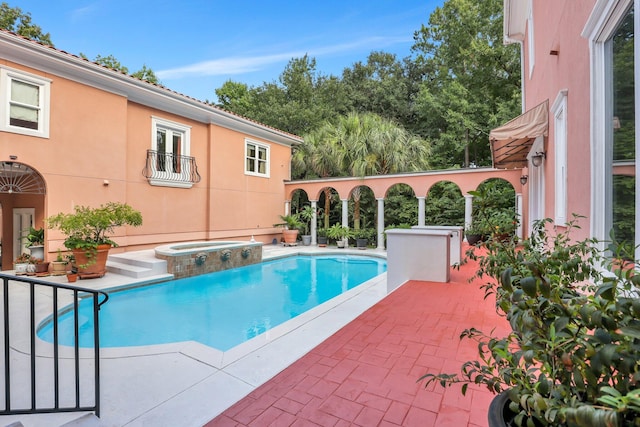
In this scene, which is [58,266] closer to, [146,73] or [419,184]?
[419,184]

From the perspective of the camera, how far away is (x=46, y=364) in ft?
12.2

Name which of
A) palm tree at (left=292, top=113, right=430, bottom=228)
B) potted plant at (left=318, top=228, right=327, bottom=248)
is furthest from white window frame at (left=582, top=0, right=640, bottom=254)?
potted plant at (left=318, top=228, right=327, bottom=248)

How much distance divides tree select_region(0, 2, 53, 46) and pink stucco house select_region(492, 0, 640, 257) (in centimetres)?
2393

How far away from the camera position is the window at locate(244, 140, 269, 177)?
16.5 m

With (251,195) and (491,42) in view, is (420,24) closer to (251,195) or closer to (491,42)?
(491,42)

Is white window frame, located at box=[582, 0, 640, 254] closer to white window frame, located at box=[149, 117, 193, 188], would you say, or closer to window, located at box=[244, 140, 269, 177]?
white window frame, located at box=[149, 117, 193, 188]

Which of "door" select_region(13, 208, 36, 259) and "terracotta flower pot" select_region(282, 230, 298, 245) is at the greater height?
"door" select_region(13, 208, 36, 259)

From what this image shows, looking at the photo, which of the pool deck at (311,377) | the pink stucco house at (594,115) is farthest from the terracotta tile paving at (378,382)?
the pink stucco house at (594,115)

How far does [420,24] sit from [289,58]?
10.9 meters

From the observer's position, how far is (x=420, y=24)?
2581 centimetres

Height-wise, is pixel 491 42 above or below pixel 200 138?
above

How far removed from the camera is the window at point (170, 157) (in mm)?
12374

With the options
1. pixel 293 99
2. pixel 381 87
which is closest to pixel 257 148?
pixel 293 99

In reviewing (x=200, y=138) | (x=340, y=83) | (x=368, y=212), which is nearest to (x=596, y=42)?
(x=200, y=138)
